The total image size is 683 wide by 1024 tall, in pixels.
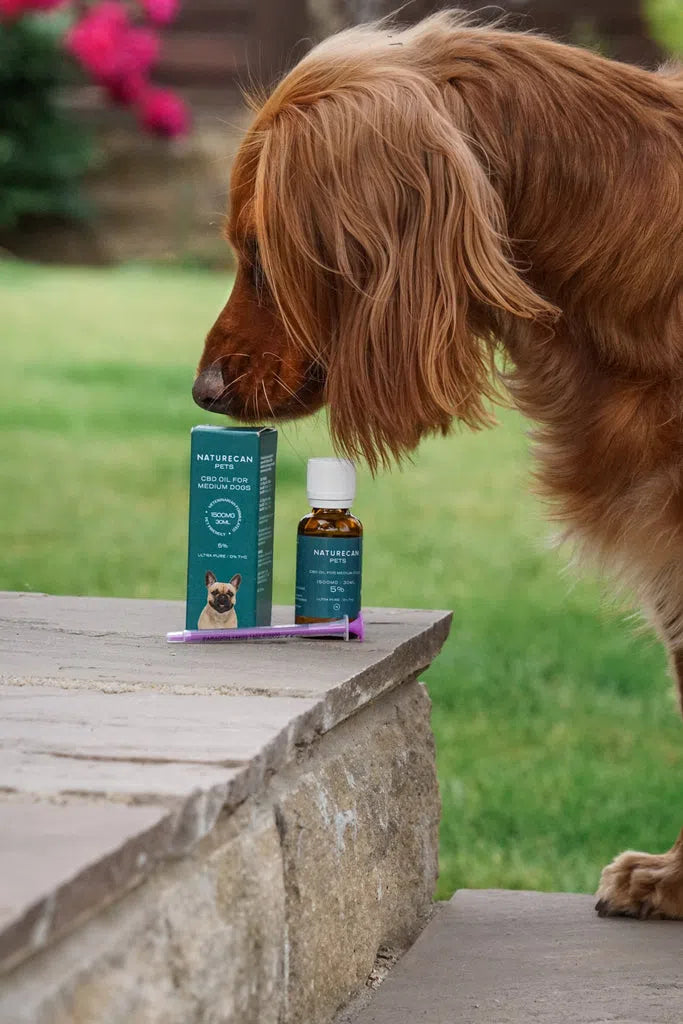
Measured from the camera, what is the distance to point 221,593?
231 cm

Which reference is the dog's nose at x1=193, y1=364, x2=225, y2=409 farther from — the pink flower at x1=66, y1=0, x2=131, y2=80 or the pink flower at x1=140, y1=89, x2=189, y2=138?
the pink flower at x1=140, y1=89, x2=189, y2=138

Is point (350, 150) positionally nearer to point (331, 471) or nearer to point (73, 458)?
point (331, 471)

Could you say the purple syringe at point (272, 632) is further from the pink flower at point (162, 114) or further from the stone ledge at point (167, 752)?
the pink flower at point (162, 114)

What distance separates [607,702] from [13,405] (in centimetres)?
390

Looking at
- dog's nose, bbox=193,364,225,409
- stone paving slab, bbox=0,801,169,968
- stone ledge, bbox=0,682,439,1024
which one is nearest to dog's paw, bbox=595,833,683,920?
stone ledge, bbox=0,682,439,1024

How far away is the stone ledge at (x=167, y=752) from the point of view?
1.36 metres

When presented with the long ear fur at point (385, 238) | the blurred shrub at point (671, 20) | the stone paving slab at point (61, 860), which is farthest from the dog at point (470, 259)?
the blurred shrub at point (671, 20)

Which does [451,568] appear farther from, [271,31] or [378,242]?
[271,31]

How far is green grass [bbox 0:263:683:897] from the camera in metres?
3.40

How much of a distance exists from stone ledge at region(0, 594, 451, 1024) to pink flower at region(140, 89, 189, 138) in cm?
900

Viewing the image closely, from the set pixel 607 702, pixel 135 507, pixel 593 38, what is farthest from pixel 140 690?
pixel 593 38

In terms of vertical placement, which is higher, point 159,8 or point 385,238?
point 159,8

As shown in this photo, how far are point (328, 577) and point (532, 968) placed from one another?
0.65 m

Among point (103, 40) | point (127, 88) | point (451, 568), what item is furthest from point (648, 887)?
point (127, 88)
